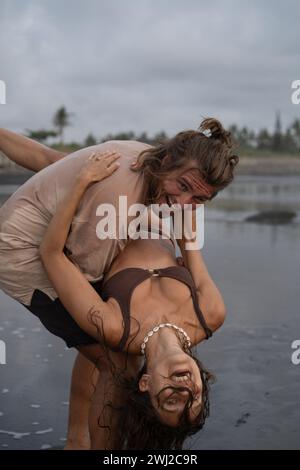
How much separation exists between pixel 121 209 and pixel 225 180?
55 cm

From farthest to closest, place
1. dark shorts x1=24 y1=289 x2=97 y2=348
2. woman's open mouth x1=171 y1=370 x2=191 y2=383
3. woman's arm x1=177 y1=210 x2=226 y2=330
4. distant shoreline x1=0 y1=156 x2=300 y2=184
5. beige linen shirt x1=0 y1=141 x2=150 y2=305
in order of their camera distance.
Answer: distant shoreline x1=0 y1=156 x2=300 y2=184 → dark shorts x1=24 y1=289 x2=97 y2=348 → woman's arm x1=177 y1=210 x2=226 y2=330 → beige linen shirt x1=0 y1=141 x2=150 y2=305 → woman's open mouth x1=171 y1=370 x2=191 y2=383

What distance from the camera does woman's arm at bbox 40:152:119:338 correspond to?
4336mm

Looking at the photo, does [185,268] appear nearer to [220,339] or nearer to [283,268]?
[220,339]

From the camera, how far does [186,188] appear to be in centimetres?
448

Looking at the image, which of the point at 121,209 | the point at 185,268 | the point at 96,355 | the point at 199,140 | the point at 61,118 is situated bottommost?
the point at 61,118

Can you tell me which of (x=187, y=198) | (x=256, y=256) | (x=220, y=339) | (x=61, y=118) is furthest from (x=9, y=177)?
(x=61, y=118)

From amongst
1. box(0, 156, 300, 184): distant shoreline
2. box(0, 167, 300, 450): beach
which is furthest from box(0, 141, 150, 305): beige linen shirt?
box(0, 156, 300, 184): distant shoreline

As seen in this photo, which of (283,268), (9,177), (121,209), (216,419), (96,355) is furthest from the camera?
(9,177)

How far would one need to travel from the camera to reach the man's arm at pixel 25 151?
5.06 metres

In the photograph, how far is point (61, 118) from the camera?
97875 mm

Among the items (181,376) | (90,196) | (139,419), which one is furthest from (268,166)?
(181,376)

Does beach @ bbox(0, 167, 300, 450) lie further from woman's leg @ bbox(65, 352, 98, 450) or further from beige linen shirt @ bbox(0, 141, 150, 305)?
beige linen shirt @ bbox(0, 141, 150, 305)

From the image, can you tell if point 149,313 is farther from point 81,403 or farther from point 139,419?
point 81,403

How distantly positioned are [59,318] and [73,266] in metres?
0.52
